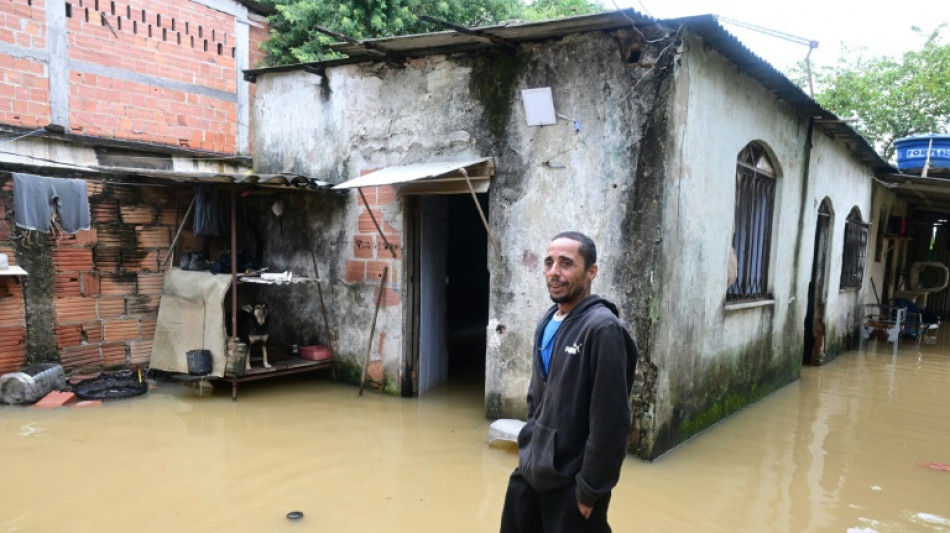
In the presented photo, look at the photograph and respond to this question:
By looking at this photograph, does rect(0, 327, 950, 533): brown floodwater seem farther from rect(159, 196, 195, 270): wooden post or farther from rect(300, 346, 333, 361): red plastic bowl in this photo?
rect(159, 196, 195, 270): wooden post

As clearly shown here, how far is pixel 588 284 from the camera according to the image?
93.6 inches

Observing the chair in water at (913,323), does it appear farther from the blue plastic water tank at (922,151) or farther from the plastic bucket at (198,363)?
the plastic bucket at (198,363)

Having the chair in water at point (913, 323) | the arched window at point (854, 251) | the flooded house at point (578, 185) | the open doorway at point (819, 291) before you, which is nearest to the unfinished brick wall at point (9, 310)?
the flooded house at point (578, 185)

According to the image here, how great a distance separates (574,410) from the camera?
2.15 metres

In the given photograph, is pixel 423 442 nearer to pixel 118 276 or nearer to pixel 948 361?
pixel 118 276

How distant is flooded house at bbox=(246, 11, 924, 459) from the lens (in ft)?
15.9

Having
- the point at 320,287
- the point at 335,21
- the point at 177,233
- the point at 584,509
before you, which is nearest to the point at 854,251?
the point at 320,287

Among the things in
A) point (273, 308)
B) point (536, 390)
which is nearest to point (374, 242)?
point (273, 308)

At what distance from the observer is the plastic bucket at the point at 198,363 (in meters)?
6.23

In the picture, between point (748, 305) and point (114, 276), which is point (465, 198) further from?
point (114, 276)

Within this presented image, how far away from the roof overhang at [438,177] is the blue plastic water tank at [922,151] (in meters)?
8.40

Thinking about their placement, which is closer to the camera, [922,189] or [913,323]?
[922,189]

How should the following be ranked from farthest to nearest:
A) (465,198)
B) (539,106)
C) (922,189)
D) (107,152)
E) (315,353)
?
(922,189), (465,198), (107,152), (315,353), (539,106)

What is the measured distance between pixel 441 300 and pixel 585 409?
4955 mm
